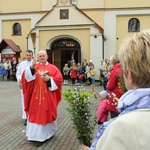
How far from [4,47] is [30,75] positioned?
1869cm

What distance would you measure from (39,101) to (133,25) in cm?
1932

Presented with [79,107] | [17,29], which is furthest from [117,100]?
[17,29]

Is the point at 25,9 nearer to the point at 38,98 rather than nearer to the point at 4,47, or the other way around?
Answer: the point at 4,47

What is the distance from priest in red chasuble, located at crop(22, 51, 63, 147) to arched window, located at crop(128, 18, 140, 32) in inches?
742

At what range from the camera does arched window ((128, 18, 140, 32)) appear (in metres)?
23.7

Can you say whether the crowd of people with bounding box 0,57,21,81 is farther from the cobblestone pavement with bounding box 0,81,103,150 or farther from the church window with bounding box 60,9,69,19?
the cobblestone pavement with bounding box 0,81,103,150

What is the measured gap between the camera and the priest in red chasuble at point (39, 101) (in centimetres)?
578

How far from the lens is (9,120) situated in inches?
325

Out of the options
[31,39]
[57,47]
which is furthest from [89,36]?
[31,39]

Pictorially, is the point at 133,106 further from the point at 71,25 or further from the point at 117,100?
the point at 71,25

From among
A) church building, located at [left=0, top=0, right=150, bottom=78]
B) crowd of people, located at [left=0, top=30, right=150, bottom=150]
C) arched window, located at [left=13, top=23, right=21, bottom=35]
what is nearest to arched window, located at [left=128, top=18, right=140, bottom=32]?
church building, located at [left=0, top=0, right=150, bottom=78]

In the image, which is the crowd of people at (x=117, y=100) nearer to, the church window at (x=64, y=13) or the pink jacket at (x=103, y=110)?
the pink jacket at (x=103, y=110)

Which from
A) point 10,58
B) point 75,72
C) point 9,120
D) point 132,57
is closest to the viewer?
point 132,57

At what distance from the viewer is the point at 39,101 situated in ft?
19.0
